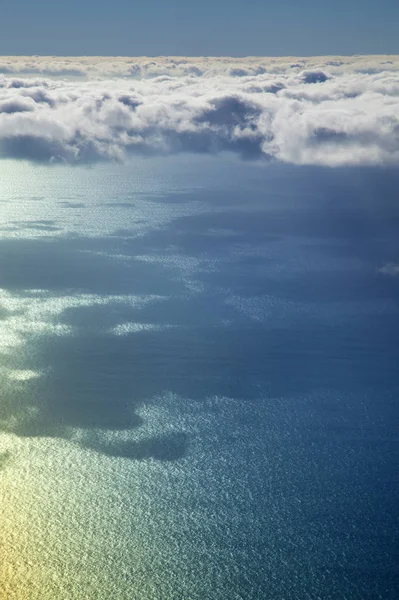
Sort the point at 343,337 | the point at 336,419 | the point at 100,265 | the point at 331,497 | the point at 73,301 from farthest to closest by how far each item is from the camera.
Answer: the point at 100,265
the point at 73,301
the point at 343,337
the point at 336,419
the point at 331,497

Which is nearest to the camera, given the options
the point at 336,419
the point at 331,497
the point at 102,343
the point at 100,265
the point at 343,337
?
the point at 331,497

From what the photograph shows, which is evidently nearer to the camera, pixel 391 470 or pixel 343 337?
pixel 391 470

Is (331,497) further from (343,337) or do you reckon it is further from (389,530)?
Answer: (343,337)

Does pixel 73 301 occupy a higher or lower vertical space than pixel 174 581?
higher

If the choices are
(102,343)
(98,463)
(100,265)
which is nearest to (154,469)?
(98,463)

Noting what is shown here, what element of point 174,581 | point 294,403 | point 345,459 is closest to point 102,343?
point 294,403

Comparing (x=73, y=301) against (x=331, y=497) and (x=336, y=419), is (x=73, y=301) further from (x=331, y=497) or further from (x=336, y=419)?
(x=331, y=497)
